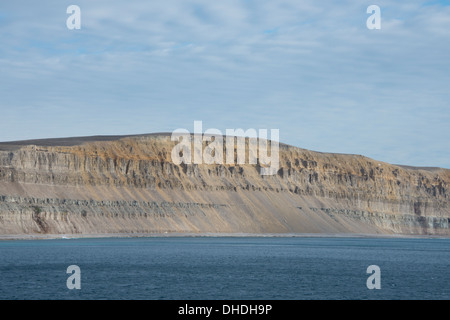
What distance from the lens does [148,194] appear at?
158 meters

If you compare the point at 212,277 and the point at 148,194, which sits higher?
Answer: the point at 148,194

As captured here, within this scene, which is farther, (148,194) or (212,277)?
(148,194)

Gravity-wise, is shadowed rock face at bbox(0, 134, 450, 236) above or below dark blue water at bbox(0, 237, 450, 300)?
above

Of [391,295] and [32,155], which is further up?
[32,155]

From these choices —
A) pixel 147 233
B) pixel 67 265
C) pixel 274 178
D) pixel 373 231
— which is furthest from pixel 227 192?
pixel 67 265

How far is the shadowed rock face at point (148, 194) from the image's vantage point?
5236 inches

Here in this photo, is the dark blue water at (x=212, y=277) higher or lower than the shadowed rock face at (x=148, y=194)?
lower

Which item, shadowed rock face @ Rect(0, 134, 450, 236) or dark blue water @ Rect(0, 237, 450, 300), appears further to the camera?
shadowed rock face @ Rect(0, 134, 450, 236)

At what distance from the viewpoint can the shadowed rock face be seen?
436 feet

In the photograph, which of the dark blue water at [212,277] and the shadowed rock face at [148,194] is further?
the shadowed rock face at [148,194]
